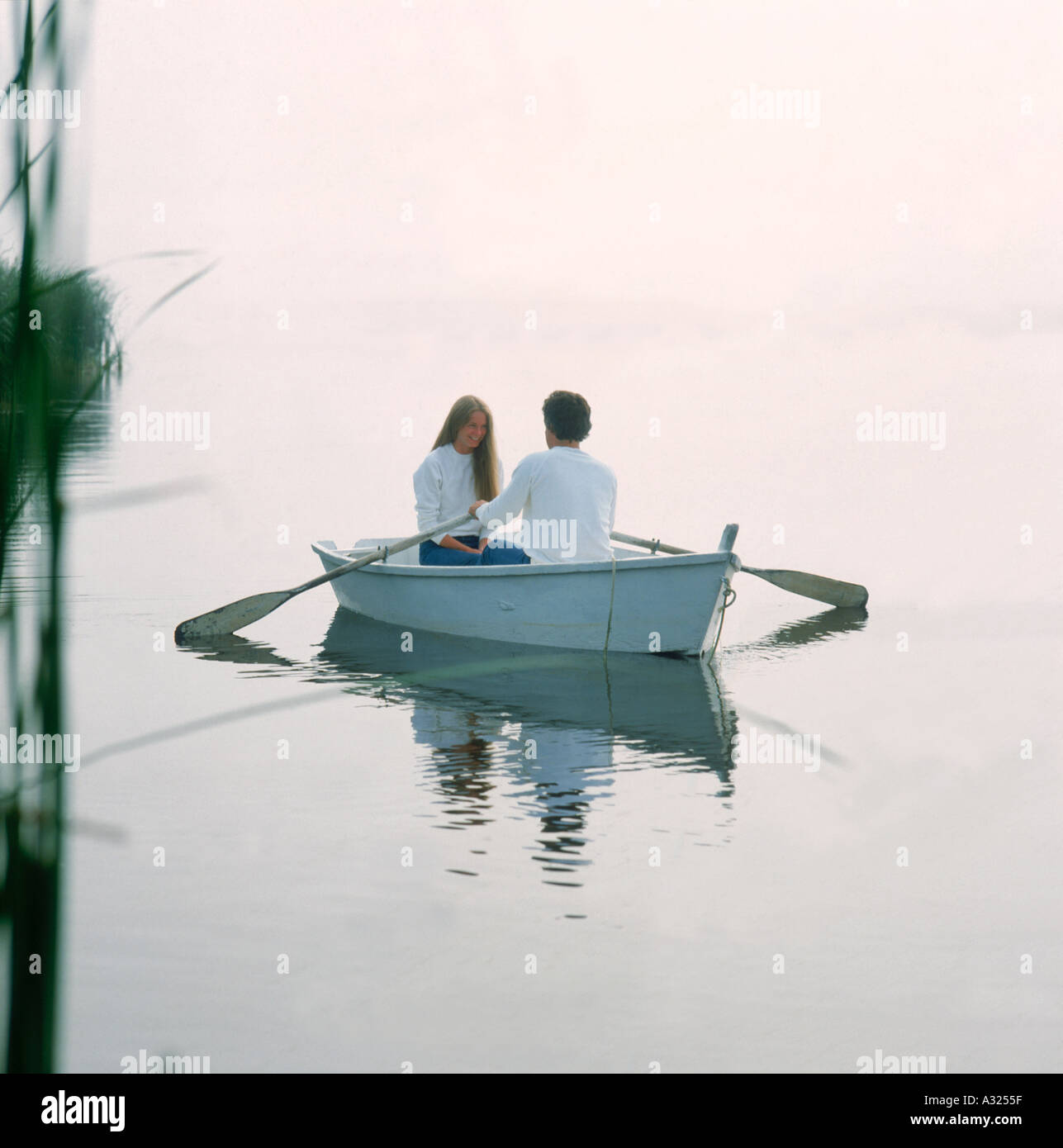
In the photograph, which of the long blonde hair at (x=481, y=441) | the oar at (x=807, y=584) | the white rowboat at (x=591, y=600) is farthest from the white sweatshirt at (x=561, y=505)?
the oar at (x=807, y=584)

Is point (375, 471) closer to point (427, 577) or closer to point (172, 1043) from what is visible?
point (427, 577)

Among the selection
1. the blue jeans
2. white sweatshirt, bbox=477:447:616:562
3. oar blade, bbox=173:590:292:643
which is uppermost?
white sweatshirt, bbox=477:447:616:562

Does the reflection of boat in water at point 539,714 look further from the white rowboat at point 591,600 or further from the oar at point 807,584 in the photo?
the oar at point 807,584

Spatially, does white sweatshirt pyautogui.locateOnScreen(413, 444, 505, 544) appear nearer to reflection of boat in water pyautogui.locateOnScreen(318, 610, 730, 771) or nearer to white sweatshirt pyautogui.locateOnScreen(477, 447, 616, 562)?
white sweatshirt pyautogui.locateOnScreen(477, 447, 616, 562)

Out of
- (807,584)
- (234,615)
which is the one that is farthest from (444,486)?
(807,584)

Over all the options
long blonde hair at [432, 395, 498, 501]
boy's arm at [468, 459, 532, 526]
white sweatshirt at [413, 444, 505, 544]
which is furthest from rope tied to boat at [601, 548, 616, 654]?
white sweatshirt at [413, 444, 505, 544]

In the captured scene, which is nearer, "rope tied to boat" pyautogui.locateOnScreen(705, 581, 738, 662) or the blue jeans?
"rope tied to boat" pyautogui.locateOnScreen(705, 581, 738, 662)

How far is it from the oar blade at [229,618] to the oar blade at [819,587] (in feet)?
10.8

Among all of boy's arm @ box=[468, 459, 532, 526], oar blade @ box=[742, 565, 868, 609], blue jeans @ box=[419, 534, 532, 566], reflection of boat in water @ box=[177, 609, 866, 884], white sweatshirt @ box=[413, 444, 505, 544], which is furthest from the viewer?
oar blade @ box=[742, 565, 868, 609]

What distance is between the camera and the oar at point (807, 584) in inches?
388

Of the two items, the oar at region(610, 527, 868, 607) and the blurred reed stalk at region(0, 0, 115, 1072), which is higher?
the blurred reed stalk at region(0, 0, 115, 1072)

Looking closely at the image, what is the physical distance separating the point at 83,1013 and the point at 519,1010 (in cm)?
100

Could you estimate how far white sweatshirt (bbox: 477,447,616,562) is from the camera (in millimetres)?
7352

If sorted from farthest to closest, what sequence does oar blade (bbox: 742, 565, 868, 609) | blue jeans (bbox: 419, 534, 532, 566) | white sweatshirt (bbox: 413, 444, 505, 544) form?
oar blade (bbox: 742, 565, 868, 609) → blue jeans (bbox: 419, 534, 532, 566) → white sweatshirt (bbox: 413, 444, 505, 544)
